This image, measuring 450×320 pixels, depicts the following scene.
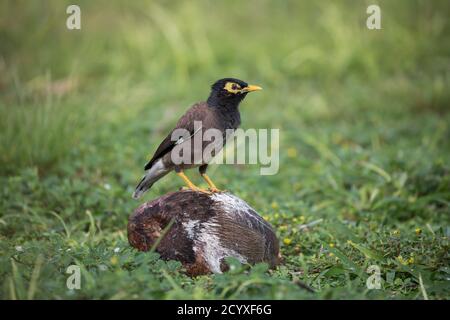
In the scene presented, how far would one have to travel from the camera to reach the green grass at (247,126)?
3895mm

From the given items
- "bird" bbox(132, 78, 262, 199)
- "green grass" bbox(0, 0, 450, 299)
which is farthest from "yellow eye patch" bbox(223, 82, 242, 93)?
"green grass" bbox(0, 0, 450, 299)

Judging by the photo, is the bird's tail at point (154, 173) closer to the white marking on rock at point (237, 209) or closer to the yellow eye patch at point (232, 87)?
the white marking on rock at point (237, 209)

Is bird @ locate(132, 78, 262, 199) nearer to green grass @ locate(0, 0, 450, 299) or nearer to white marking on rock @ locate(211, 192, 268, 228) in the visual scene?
white marking on rock @ locate(211, 192, 268, 228)

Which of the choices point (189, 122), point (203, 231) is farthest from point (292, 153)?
point (203, 231)

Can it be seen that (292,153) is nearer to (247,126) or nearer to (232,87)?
(247,126)

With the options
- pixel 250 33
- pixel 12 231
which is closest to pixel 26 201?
pixel 12 231

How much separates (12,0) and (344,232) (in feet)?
23.3

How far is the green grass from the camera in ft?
12.8

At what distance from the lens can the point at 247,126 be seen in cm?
816

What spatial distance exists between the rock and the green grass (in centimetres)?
17

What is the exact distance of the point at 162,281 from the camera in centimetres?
374

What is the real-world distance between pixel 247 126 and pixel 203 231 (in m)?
4.08

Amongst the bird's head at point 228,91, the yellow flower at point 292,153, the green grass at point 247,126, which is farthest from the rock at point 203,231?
the yellow flower at point 292,153
